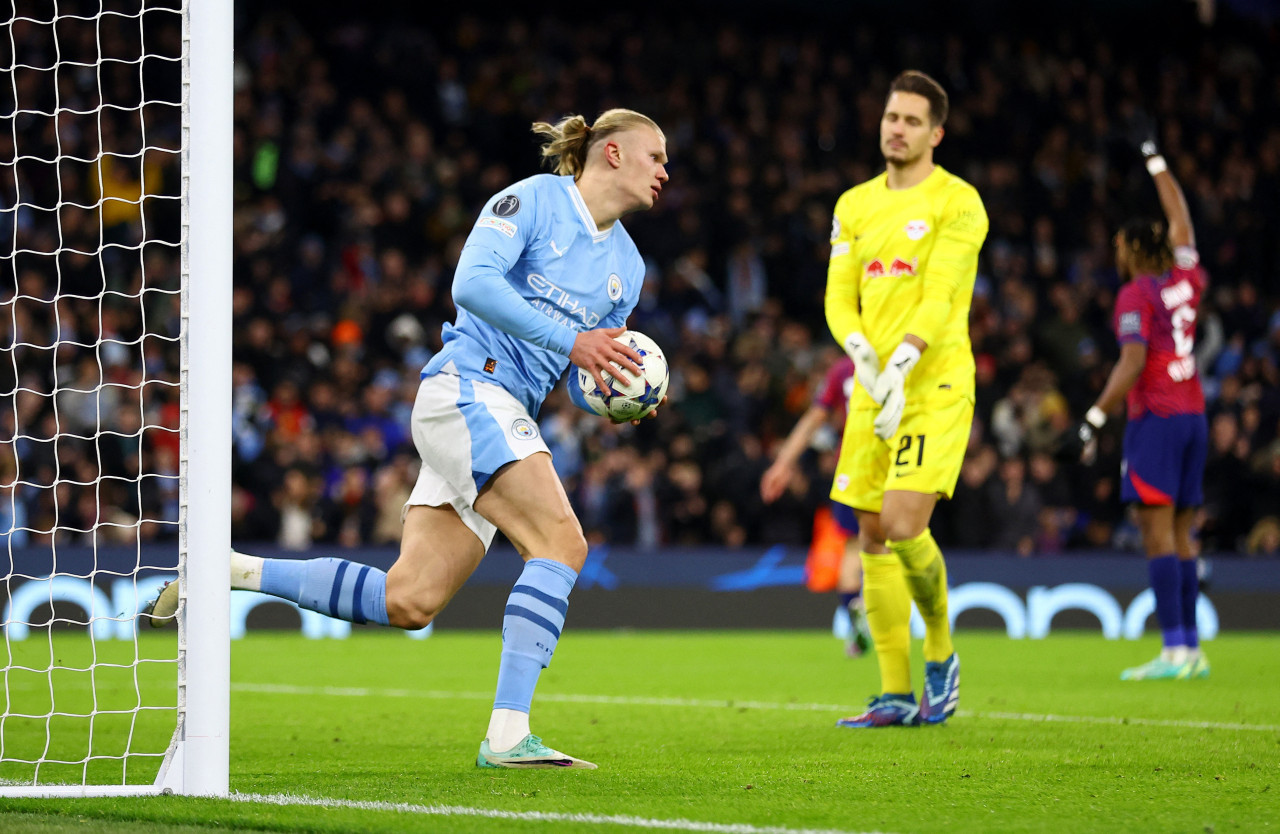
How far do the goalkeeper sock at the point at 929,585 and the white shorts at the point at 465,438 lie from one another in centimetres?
176

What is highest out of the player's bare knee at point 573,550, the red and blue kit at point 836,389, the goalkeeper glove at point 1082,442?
the red and blue kit at point 836,389

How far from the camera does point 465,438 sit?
4637mm

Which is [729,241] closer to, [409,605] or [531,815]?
[409,605]

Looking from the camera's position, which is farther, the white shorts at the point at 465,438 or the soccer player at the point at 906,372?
the soccer player at the point at 906,372

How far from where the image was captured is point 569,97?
18.7 m

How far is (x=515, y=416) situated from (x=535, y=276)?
47 centimetres

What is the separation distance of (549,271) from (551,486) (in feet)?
2.40

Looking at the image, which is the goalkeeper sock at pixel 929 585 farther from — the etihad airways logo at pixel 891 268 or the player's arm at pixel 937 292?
the etihad airways logo at pixel 891 268

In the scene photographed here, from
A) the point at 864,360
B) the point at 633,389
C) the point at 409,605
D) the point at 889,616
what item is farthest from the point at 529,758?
the point at 864,360

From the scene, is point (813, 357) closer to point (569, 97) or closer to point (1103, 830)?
point (569, 97)

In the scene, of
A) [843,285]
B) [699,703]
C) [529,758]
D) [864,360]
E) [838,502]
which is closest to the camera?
[529,758]

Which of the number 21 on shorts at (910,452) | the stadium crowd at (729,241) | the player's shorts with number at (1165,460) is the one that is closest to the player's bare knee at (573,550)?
the number 21 on shorts at (910,452)

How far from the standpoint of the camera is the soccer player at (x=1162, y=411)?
8.31 m

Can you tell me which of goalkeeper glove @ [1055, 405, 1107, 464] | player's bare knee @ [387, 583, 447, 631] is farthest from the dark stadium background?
player's bare knee @ [387, 583, 447, 631]
